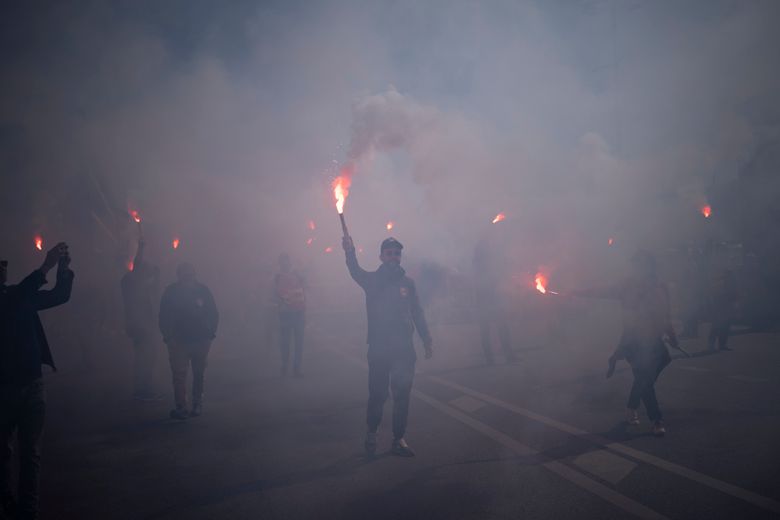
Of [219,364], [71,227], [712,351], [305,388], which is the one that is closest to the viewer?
[305,388]

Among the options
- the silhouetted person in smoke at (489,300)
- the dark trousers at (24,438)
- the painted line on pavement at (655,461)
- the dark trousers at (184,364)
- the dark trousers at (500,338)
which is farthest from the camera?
the silhouetted person in smoke at (489,300)

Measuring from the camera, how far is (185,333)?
636 centimetres

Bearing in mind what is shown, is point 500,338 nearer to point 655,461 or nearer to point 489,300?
point 489,300

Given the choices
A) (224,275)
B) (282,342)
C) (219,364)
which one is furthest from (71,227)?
(282,342)

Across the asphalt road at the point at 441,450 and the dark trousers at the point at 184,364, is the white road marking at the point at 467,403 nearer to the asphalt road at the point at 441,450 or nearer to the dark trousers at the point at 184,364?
the asphalt road at the point at 441,450

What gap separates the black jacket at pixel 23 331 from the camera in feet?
11.7

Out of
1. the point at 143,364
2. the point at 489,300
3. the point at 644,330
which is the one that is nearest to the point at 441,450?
the point at 644,330

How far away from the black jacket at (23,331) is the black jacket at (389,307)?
2.53 meters

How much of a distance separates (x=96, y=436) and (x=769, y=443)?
6.64 metres

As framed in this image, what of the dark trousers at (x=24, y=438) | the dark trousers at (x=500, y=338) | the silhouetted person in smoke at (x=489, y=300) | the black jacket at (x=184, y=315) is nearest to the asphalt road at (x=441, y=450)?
the dark trousers at (x=24, y=438)

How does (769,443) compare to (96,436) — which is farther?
(96,436)

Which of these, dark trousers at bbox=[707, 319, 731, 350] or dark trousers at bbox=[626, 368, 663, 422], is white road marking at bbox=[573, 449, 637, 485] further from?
dark trousers at bbox=[707, 319, 731, 350]

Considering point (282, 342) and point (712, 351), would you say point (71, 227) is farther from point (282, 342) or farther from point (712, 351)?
point (712, 351)

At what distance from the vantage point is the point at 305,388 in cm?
803
